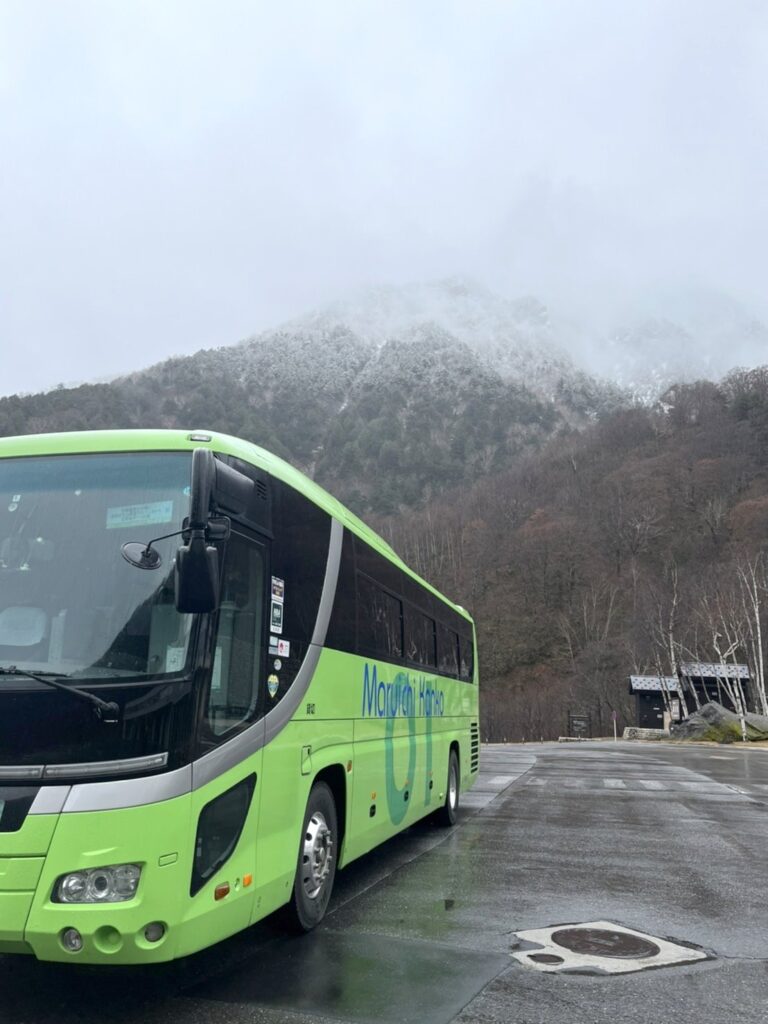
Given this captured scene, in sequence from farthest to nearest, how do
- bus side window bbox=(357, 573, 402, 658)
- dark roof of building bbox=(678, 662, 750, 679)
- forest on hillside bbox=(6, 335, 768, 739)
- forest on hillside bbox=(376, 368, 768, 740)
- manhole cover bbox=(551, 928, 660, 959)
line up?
1. forest on hillside bbox=(376, 368, 768, 740)
2. forest on hillside bbox=(6, 335, 768, 739)
3. dark roof of building bbox=(678, 662, 750, 679)
4. bus side window bbox=(357, 573, 402, 658)
5. manhole cover bbox=(551, 928, 660, 959)

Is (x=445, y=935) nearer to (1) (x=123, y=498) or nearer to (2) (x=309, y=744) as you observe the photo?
(2) (x=309, y=744)

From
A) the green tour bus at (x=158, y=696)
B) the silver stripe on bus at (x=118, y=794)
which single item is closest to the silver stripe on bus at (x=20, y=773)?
the green tour bus at (x=158, y=696)

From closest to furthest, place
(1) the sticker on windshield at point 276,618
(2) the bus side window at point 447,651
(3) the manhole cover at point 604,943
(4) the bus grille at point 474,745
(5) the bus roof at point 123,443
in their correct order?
1. (5) the bus roof at point 123,443
2. (1) the sticker on windshield at point 276,618
3. (3) the manhole cover at point 604,943
4. (2) the bus side window at point 447,651
5. (4) the bus grille at point 474,745

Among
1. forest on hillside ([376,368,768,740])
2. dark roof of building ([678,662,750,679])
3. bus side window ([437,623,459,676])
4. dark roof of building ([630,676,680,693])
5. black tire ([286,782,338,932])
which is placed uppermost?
forest on hillside ([376,368,768,740])

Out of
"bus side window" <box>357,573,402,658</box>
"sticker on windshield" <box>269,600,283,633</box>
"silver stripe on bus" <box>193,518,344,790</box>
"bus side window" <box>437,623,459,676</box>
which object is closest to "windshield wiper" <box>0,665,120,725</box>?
"silver stripe on bus" <box>193,518,344,790</box>

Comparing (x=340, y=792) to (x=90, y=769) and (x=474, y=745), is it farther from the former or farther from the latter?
(x=474, y=745)

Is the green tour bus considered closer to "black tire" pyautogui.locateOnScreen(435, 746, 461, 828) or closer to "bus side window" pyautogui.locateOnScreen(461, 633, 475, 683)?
"black tire" pyautogui.locateOnScreen(435, 746, 461, 828)

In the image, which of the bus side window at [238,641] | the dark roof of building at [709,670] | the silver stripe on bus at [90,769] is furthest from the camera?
the dark roof of building at [709,670]

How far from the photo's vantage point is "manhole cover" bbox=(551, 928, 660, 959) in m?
5.60

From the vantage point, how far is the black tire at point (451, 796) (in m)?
11.1

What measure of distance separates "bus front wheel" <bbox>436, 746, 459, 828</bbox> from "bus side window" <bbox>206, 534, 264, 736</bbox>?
21.7 ft

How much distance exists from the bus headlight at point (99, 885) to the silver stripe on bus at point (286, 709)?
1.63 feet

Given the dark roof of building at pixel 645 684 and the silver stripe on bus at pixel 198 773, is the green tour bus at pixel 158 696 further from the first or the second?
the dark roof of building at pixel 645 684

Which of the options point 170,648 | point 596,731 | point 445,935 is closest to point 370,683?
point 445,935
